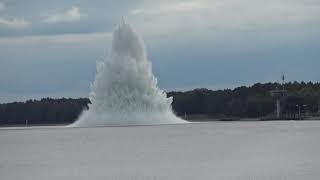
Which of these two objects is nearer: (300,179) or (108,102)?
(300,179)

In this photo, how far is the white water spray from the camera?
4195 inches

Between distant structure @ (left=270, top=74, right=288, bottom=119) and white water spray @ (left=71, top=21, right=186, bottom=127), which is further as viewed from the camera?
distant structure @ (left=270, top=74, right=288, bottom=119)

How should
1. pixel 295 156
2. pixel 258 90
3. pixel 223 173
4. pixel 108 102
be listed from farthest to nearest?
pixel 258 90 < pixel 108 102 < pixel 295 156 < pixel 223 173

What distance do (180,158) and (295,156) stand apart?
6926mm

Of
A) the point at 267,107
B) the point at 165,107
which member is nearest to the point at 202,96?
the point at 267,107

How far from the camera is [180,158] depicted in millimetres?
50250

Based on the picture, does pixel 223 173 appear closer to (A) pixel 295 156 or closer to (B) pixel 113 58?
(A) pixel 295 156

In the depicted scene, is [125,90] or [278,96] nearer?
[125,90]

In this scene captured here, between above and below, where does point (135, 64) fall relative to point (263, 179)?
above

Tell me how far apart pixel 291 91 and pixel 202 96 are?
23.9 m

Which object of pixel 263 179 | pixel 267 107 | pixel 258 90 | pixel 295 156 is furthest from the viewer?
pixel 258 90

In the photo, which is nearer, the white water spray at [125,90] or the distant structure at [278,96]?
the white water spray at [125,90]

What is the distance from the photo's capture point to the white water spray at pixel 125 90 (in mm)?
106562

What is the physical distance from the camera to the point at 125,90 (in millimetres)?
106812
